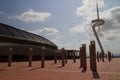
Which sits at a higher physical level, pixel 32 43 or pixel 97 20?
pixel 97 20

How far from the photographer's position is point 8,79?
31.7ft

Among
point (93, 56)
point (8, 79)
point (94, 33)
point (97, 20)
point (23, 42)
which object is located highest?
point (97, 20)

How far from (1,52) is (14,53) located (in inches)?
195

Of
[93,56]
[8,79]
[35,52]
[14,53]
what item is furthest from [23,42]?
[8,79]

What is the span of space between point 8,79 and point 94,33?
218ft

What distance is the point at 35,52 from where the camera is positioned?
5538 cm

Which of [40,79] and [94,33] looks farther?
[94,33]

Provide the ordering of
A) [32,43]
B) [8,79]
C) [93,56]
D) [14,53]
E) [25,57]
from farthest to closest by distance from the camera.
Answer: [32,43] < [25,57] < [14,53] < [93,56] < [8,79]

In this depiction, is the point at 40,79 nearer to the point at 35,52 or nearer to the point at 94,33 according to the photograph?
the point at 35,52

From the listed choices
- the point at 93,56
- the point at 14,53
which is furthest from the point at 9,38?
the point at 93,56

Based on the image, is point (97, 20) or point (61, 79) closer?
point (61, 79)

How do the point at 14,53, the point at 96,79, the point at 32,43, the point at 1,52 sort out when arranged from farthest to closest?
the point at 32,43 → the point at 14,53 → the point at 1,52 → the point at 96,79

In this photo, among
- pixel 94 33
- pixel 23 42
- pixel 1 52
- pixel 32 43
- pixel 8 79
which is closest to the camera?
pixel 8 79

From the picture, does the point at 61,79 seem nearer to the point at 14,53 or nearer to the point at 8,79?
the point at 8,79
